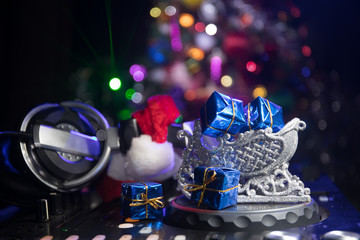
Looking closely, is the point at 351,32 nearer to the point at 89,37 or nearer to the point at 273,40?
the point at 273,40

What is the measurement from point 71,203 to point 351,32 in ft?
6.00

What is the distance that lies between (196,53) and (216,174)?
181cm

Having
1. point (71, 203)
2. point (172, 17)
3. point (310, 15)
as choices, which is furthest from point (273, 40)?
point (71, 203)

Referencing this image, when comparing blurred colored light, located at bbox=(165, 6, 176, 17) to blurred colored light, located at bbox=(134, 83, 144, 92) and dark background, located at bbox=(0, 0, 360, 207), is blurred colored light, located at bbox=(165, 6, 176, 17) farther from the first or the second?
blurred colored light, located at bbox=(134, 83, 144, 92)

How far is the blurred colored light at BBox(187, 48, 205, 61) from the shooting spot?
275cm

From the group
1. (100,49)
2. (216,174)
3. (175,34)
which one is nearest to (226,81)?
(175,34)

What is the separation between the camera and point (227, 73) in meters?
2.70

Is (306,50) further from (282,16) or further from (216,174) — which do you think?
(216,174)

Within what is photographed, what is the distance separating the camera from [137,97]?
296cm

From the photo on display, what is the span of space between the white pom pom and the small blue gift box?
23 centimetres

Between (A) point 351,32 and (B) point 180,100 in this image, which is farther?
(B) point 180,100

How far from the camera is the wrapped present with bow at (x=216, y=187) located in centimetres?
107

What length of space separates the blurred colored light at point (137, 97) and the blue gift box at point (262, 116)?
182 cm

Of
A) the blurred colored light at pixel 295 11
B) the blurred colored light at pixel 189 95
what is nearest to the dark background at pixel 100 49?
the blurred colored light at pixel 295 11
